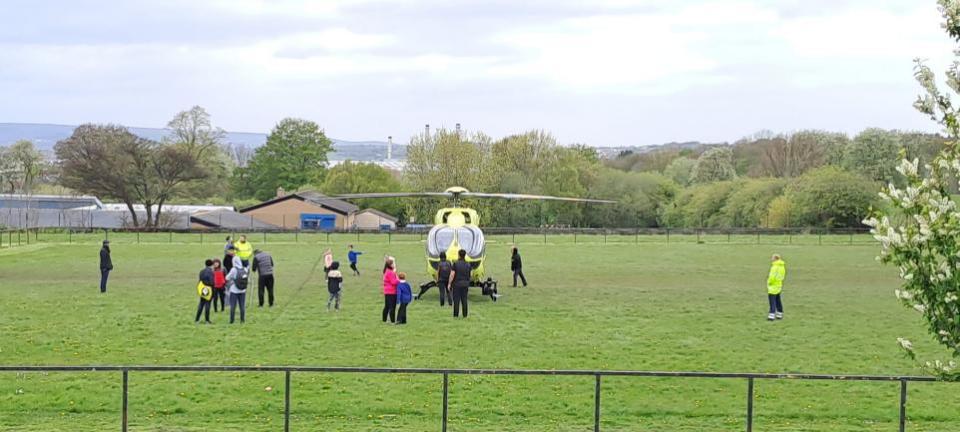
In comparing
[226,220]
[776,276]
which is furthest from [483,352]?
[226,220]

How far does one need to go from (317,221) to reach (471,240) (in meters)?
59.2

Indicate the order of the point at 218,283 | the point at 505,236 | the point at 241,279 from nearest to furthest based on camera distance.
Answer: the point at 241,279 < the point at 218,283 < the point at 505,236

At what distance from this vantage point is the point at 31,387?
15.1 m

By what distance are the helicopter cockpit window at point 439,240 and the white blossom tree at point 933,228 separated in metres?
17.7

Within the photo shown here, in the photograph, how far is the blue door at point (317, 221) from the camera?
83.6 meters

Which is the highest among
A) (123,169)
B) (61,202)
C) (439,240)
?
(123,169)

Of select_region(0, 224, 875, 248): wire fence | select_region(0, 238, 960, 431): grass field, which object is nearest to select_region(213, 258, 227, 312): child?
select_region(0, 238, 960, 431): grass field

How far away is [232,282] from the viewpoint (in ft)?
70.9

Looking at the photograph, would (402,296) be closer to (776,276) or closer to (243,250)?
(243,250)

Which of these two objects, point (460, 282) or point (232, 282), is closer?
point (232, 282)

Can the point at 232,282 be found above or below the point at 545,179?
below

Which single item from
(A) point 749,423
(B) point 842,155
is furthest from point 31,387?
(B) point 842,155

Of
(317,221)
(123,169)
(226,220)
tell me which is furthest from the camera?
(317,221)

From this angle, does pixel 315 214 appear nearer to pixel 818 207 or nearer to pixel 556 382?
pixel 818 207
